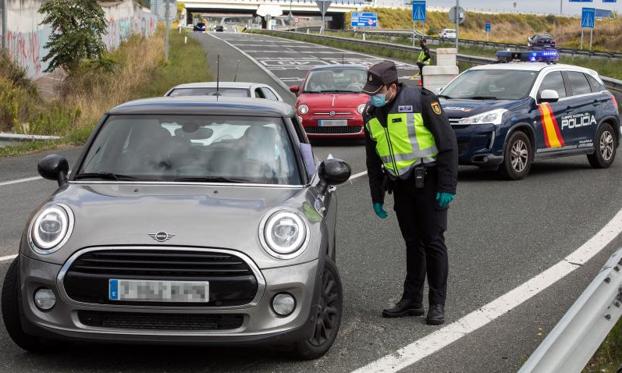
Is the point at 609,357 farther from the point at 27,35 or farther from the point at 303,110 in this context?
the point at 27,35

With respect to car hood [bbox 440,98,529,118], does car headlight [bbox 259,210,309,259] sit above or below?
above

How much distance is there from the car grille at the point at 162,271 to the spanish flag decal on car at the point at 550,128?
1070 cm

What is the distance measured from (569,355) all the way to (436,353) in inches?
71.8

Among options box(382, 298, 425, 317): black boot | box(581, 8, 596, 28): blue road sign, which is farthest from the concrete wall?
box(581, 8, 596, 28): blue road sign

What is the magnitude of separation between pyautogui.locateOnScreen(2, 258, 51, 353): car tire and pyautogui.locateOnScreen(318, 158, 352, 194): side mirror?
2019mm

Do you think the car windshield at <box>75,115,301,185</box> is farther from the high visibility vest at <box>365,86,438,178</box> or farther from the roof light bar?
the roof light bar

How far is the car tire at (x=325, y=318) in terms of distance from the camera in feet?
19.4

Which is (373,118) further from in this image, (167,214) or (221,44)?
(221,44)

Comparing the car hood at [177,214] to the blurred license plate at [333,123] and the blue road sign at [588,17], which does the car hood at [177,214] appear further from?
the blue road sign at [588,17]

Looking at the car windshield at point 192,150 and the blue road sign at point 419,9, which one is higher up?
the blue road sign at point 419,9

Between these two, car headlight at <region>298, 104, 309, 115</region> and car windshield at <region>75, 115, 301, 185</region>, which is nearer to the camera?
car windshield at <region>75, 115, 301, 185</region>

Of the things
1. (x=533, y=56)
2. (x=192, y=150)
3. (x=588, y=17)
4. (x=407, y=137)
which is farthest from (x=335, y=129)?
(x=588, y=17)

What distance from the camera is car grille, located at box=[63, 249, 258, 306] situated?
5.54 m

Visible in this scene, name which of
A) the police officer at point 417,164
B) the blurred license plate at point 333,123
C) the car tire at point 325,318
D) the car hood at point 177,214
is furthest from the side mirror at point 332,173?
the blurred license plate at point 333,123
